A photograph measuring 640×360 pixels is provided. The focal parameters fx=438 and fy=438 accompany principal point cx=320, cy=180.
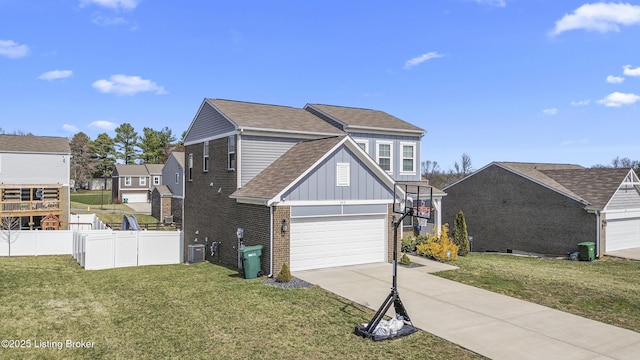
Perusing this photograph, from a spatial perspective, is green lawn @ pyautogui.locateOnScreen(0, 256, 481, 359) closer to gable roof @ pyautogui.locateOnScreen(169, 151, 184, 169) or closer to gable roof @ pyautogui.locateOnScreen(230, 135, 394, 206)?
gable roof @ pyautogui.locateOnScreen(230, 135, 394, 206)

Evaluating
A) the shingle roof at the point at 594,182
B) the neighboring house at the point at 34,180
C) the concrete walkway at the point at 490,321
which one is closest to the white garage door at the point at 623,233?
the shingle roof at the point at 594,182

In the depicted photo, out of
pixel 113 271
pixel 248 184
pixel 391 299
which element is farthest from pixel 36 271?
pixel 391 299

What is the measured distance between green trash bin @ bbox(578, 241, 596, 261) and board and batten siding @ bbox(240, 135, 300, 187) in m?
17.1

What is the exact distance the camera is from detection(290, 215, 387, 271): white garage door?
1642 cm

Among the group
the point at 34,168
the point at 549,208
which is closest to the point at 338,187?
the point at 549,208

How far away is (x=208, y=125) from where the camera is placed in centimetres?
2242

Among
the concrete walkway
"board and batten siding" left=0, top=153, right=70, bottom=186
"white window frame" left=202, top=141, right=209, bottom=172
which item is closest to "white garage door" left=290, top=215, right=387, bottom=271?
the concrete walkway

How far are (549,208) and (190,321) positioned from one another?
25.2m

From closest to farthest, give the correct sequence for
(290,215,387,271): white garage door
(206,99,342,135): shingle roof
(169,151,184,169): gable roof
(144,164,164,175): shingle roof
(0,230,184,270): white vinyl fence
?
(290,215,387,271): white garage door, (0,230,184,270): white vinyl fence, (206,99,342,135): shingle roof, (169,151,184,169): gable roof, (144,164,164,175): shingle roof

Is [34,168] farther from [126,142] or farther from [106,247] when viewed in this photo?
[126,142]

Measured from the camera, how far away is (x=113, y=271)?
724 inches

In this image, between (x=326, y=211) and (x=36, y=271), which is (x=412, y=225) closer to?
(x=326, y=211)

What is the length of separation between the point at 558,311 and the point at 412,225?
1414cm

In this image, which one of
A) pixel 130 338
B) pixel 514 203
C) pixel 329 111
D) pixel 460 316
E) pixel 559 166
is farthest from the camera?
pixel 559 166
